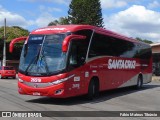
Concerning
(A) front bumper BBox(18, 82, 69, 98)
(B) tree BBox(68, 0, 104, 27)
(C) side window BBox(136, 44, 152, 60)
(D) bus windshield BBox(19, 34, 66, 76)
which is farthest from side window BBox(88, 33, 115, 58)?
(B) tree BBox(68, 0, 104, 27)

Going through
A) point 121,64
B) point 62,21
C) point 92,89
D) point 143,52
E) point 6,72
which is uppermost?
point 62,21

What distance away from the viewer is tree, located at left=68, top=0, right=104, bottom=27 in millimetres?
63781

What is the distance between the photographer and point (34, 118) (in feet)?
36.4

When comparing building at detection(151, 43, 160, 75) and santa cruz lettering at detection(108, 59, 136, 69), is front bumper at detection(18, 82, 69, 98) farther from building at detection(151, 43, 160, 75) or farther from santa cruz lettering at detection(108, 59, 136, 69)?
building at detection(151, 43, 160, 75)

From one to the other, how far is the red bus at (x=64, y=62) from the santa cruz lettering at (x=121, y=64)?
2.12ft

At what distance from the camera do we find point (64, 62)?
48.0 feet

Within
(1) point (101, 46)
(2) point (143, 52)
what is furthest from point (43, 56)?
(2) point (143, 52)

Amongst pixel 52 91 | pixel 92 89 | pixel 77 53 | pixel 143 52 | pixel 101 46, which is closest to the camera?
pixel 52 91

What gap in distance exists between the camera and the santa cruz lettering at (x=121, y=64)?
63.8 ft

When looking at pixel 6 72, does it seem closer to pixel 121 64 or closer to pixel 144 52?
pixel 144 52

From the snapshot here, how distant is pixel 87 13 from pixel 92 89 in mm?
48170

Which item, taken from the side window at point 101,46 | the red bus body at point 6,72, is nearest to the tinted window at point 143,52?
the side window at point 101,46

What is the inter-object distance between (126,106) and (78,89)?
2.10 m

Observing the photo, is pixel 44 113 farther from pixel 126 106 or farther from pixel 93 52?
pixel 93 52
